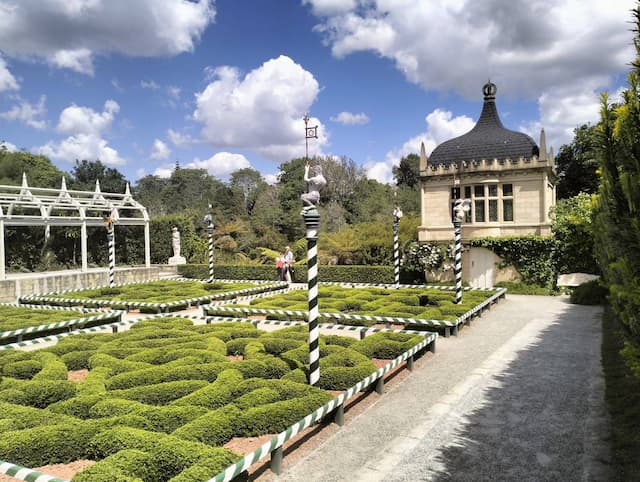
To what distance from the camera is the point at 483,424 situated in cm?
731

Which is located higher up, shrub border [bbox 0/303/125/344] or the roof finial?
the roof finial

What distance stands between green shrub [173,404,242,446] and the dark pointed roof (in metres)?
21.8

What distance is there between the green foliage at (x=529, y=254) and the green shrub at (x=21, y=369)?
19.4m

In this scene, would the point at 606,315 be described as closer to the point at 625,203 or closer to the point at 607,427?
the point at 607,427

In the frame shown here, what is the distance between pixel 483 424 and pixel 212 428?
385cm

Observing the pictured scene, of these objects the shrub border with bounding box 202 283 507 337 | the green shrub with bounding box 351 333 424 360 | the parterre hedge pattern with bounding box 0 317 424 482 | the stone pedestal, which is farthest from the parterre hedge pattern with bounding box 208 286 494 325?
the stone pedestal

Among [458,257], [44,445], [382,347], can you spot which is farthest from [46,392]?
[458,257]

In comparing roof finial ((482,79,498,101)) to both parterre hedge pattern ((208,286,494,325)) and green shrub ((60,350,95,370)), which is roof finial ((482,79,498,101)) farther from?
green shrub ((60,350,95,370))

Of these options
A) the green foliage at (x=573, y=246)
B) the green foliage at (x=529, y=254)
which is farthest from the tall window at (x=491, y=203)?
the green foliage at (x=573, y=246)

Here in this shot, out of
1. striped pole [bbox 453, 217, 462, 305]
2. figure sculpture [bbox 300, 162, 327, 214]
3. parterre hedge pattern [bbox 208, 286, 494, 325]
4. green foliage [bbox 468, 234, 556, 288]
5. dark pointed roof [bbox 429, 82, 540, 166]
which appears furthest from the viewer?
dark pointed roof [bbox 429, 82, 540, 166]

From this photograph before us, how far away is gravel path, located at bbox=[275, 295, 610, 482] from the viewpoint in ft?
19.5

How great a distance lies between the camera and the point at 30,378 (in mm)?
9047

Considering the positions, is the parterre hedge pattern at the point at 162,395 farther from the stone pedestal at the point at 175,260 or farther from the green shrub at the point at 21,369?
the stone pedestal at the point at 175,260

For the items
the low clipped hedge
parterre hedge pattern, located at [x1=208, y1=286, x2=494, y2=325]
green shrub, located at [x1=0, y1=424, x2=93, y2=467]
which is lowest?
green shrub, located at [x1=0, y1=424, x2=93, y2=467]
